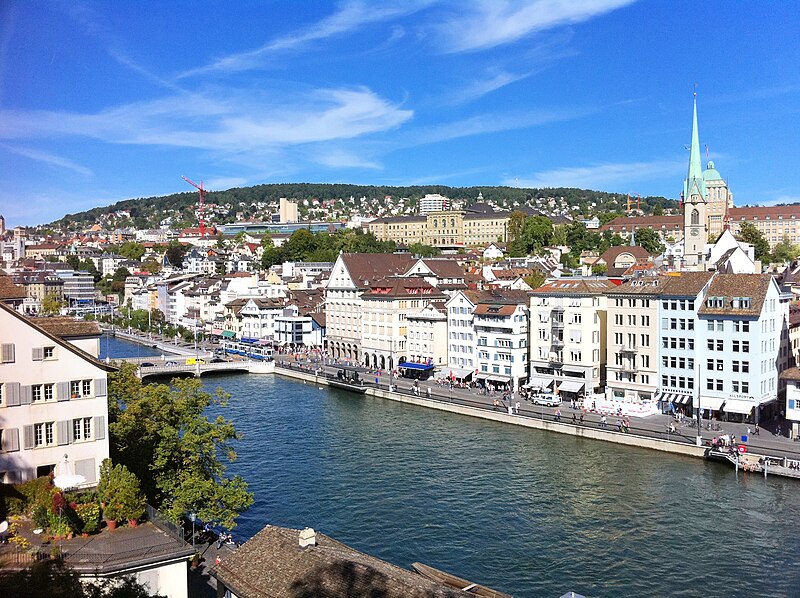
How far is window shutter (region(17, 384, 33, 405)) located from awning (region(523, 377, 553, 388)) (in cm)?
3849

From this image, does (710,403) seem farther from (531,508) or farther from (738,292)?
(531,508)

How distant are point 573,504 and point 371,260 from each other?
54158 mm

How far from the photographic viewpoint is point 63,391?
2009cm

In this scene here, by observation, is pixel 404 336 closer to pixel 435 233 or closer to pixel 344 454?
pixel 344 454

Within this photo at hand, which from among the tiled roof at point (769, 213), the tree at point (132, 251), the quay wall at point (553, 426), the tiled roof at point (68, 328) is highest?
the tiled roof at point (769, 213)

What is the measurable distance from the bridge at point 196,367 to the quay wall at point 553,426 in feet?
55.3

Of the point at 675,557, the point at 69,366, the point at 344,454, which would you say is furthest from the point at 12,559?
the point at 344,454

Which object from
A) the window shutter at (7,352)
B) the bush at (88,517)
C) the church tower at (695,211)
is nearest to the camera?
the bush at (88,517)

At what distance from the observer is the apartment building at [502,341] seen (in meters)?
56.2

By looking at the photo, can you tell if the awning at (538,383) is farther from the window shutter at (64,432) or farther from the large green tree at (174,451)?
the window shutter at (64,432)

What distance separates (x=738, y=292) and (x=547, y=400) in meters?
12.6

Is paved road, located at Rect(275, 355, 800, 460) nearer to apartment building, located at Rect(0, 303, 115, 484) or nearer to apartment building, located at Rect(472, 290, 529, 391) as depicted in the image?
apartment building, located at Rect(472, 290, 529, 391)

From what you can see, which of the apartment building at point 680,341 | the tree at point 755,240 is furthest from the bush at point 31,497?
the tree at point 755,240

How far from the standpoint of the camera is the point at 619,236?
124 m
